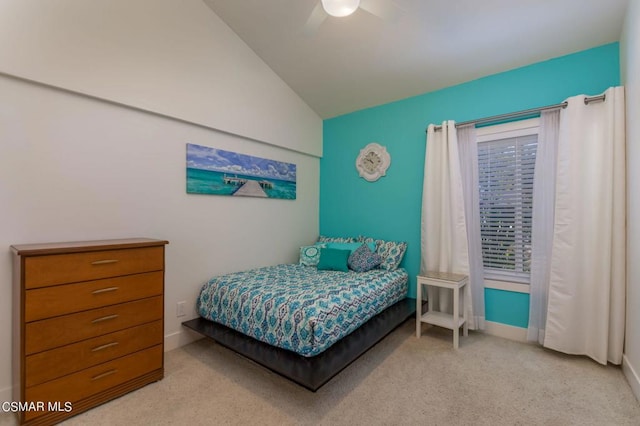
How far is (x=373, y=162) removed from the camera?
12.2ft

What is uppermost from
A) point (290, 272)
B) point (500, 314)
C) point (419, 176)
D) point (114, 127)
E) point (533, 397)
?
point (114, 127)

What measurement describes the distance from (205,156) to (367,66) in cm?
197

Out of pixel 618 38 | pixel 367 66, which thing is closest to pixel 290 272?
pixel 367 66

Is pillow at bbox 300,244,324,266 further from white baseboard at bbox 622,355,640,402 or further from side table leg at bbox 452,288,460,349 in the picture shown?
white baseboard at bbox 622,355,640,402

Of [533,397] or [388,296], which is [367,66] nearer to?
[388,296]

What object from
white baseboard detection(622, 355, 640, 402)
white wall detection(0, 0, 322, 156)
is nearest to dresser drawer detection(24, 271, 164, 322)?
white wall detection(0, 0, 322, 156)

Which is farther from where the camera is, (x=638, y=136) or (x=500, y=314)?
(x=500, y=314)

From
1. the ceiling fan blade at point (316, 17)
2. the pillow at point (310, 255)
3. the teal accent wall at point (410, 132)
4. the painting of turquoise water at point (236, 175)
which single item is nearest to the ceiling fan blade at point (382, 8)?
the ceiling fan blade at point (316, 17)

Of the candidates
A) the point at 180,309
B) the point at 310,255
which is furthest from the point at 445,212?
the point at 180,309

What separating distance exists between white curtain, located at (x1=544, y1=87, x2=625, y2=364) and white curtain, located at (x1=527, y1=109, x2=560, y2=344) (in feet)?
0.28

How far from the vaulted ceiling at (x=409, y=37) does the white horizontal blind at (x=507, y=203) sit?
790 mm

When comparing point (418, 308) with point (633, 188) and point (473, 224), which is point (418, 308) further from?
point (633, 188)

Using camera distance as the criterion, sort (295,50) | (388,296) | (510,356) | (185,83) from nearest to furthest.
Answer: (510,356) → (185,83) → (388,296) → (295,50)

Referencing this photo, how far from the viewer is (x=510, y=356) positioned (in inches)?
97.0
